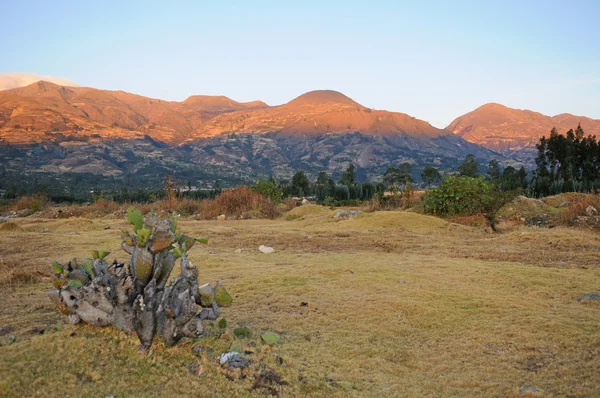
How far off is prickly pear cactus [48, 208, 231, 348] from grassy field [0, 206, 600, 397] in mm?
131

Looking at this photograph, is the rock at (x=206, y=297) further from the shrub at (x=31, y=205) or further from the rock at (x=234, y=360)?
the shrub at (x=31, y=205)

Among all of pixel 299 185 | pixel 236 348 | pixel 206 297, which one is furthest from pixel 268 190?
pixel 299 185

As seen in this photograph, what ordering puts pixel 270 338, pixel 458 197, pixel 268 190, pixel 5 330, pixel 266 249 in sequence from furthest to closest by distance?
pixel 268 190
pixel 458 197
pixel 266 249
pixel 5 330
pixel 270 338

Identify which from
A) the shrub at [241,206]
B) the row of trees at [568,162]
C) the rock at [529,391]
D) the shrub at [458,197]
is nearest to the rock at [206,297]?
the rock at [529,391]

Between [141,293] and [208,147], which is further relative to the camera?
[208,147]

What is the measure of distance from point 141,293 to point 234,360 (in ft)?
3.22

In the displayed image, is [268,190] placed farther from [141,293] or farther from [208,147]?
[208,147]

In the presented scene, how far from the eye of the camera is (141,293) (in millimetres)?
3689

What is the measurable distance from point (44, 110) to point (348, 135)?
367 feet

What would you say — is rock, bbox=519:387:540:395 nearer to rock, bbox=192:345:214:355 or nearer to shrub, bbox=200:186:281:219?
rock, bbox=192:345:214:355

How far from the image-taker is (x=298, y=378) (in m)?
3.54

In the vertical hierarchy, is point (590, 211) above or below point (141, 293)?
below

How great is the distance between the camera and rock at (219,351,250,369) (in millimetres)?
3510

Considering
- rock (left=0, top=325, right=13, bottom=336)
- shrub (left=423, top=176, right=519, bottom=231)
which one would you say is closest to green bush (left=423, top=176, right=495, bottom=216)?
shrub (left=423, top=176, right=519, bottom=231)
